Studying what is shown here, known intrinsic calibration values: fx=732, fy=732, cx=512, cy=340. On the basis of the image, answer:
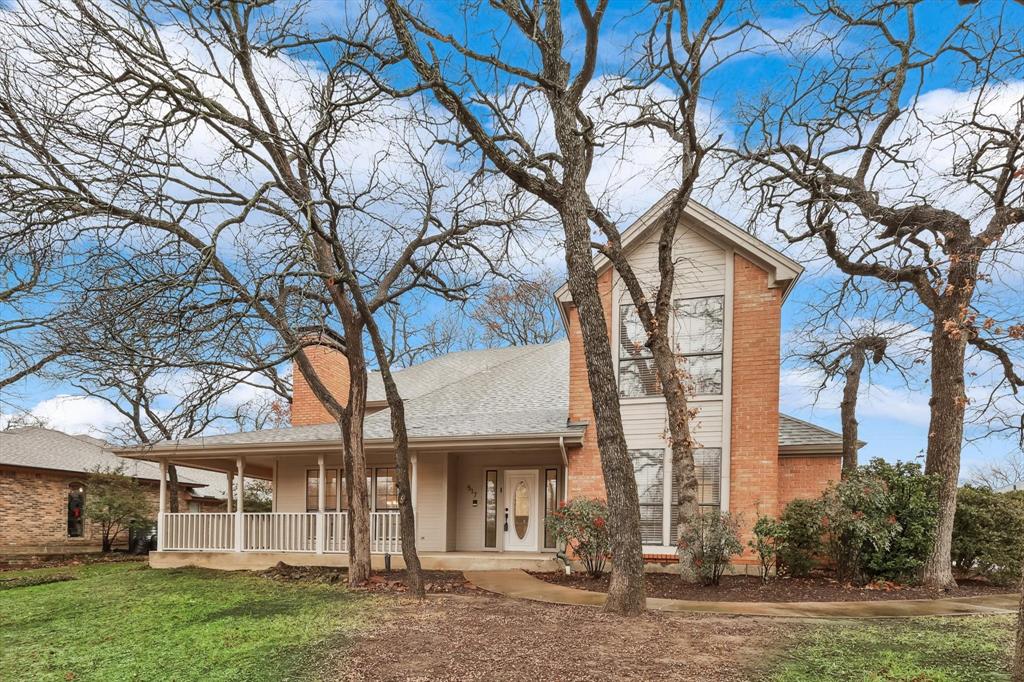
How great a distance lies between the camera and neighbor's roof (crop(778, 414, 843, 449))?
15.0m

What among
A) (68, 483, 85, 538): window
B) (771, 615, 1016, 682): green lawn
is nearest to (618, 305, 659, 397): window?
(771, 615, 1016, 682): green lawn

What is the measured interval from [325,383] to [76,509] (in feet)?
39.0

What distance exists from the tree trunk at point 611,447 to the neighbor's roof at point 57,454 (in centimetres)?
1990

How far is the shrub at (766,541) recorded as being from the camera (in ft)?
42.8

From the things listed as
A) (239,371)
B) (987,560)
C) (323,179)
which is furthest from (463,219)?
(987,560)

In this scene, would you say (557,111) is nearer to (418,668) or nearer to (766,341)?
(766,341)

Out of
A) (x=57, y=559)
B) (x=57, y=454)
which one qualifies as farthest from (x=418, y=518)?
(x=57, y=454)

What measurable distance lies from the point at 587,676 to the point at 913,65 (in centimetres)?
1392

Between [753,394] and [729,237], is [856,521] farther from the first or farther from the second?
[729,237]

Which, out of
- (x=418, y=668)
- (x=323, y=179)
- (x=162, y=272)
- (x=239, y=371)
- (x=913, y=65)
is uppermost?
(x=913, y=65)

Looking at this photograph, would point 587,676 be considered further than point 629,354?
No

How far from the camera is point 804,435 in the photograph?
15.8 meters

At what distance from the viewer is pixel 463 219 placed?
15.2 m

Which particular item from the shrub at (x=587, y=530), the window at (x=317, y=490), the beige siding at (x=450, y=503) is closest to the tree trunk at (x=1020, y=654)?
the shrub at (x=587, y=530)
